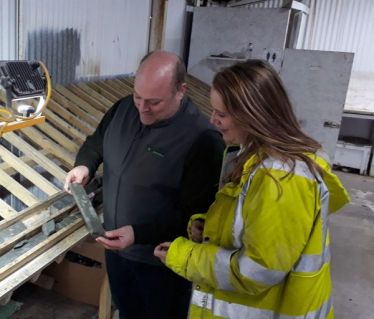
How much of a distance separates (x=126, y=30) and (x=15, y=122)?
269 centimetres

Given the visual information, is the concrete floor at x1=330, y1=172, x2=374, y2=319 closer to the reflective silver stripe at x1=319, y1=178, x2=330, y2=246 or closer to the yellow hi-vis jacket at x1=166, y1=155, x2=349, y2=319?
the yellow hi-vis jacket at x1=166, y1=155, x2=349, y2=319

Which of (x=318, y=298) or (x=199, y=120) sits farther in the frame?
(x=199, y=120)

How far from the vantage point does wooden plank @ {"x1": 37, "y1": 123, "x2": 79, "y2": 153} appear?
2.11 m

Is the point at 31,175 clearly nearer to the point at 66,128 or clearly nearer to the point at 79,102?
the point at 66,128

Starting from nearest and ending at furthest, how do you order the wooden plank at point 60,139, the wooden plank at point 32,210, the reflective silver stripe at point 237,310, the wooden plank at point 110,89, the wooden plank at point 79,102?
1. the reflective silver stripe at point 237,310
2. the wooden plank at point 32,210
3. the wooden plank at point 60,139
4. the wooden plank at point 79,102
5. the wooden plank at point 110,89

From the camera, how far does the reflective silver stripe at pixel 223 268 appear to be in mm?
933

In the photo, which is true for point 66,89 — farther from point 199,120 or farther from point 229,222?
point 229,222

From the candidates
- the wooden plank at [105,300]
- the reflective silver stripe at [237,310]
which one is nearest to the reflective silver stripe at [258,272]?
the reflective silver stripe at [237,310]

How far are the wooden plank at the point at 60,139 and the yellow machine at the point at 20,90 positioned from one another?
2.57 ft

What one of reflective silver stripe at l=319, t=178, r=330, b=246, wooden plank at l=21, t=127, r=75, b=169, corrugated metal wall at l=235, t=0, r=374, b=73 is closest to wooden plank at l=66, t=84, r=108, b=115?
wooden plank at l=21, t=127, r=75, b=169

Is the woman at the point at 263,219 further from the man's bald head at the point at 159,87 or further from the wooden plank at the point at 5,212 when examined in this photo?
the wooden plank at the point at 5,212

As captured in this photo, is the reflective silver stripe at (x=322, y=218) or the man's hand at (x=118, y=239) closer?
the reflective silver stripe at (x=322, y=218)

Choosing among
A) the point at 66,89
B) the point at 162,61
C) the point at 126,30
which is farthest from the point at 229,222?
the point at 126,30

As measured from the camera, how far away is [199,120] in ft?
4.56
